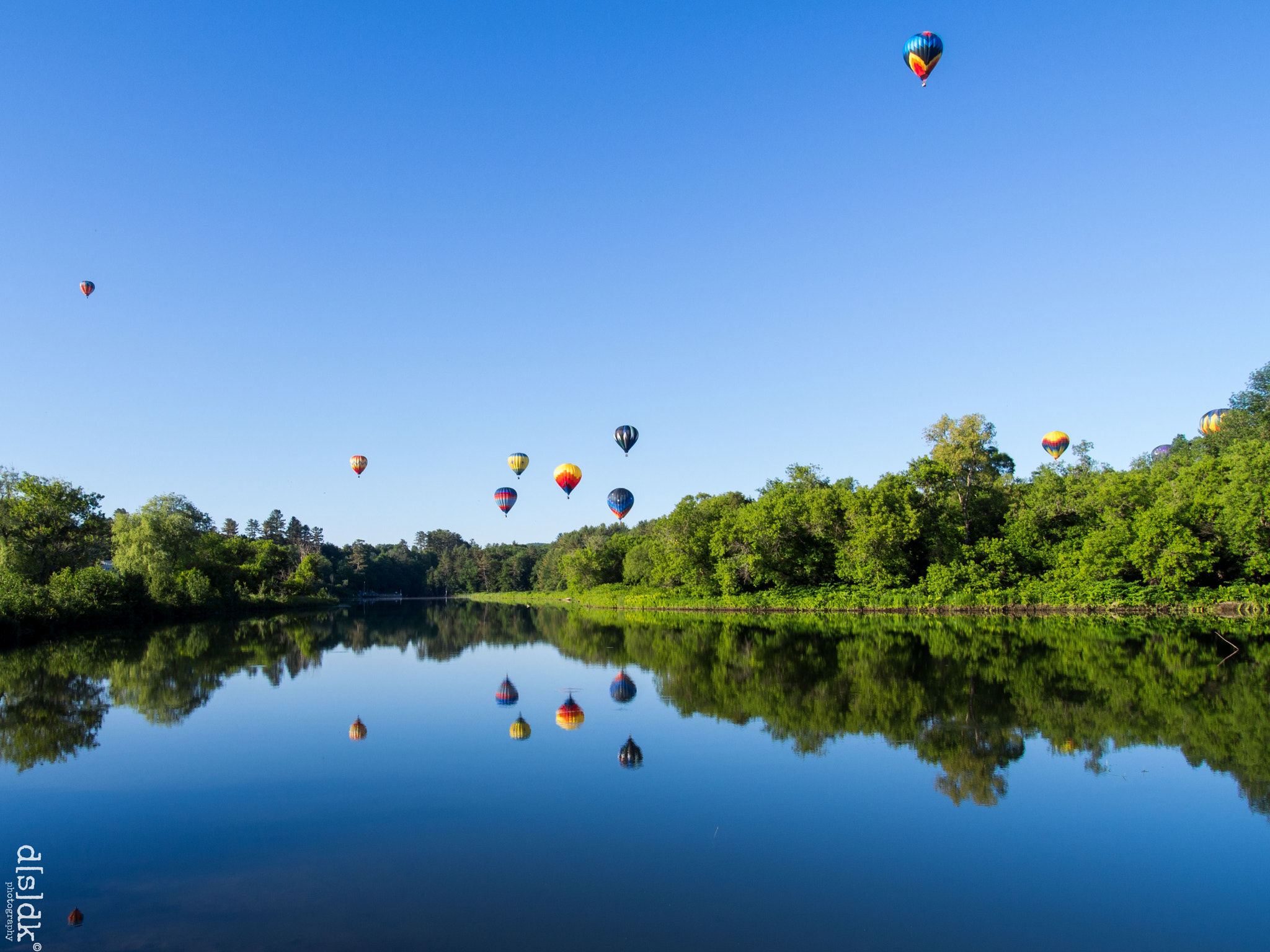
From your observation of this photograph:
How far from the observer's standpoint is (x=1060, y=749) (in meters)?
9.68

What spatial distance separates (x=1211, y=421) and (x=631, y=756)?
192 ft

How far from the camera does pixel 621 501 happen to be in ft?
158

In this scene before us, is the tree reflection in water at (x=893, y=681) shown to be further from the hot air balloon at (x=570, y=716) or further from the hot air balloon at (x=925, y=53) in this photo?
the hot air balloon at (x=925, y=53)

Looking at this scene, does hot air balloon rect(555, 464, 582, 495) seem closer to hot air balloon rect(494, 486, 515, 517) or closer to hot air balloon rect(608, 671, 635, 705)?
hot air balloon rect(494, 486, 515, 517)

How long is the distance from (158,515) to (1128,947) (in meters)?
51.8

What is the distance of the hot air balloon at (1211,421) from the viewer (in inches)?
1990

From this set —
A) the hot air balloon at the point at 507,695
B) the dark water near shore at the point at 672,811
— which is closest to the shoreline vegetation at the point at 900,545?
the dark water near shore at the point at 672,811

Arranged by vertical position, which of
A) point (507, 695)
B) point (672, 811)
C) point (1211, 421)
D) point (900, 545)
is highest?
point (1211, 421)

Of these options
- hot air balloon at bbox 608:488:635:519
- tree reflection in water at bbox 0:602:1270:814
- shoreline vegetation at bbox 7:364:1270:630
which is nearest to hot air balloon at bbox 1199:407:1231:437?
shoreline vegetation at bbox 7:364:1270:630

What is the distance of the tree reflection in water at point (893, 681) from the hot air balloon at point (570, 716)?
5.90ft

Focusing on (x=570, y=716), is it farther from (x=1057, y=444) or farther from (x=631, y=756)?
(x=1057, y=444)

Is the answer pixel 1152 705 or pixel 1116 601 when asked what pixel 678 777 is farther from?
pixel 1116 601

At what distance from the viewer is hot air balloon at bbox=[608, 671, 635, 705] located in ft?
48.5

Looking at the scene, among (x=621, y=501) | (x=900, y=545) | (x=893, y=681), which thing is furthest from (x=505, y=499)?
(x=893, y=681)
